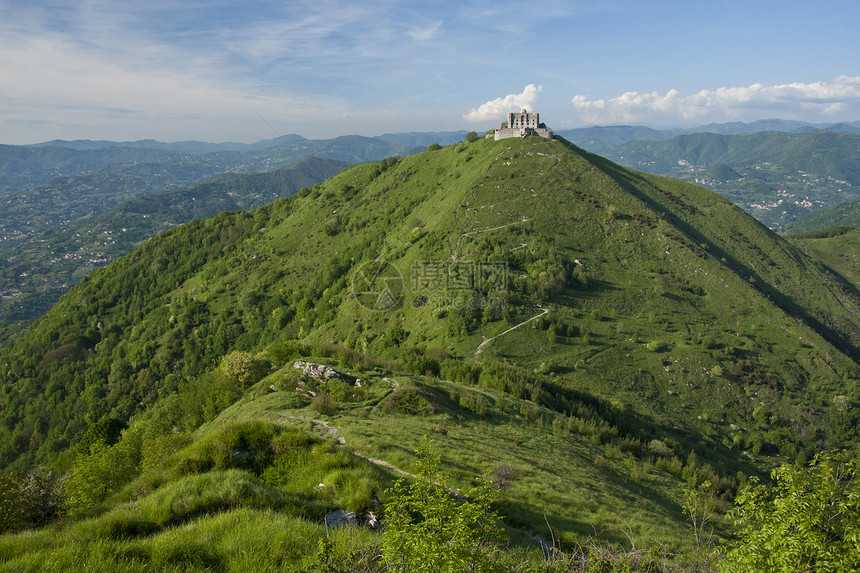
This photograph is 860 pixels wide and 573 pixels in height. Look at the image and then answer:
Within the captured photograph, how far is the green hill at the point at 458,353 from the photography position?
1448 centimetres

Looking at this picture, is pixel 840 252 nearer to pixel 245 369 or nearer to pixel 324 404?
pixel 324 404

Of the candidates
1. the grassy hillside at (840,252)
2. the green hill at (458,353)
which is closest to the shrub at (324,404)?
the green hill at (458,353)

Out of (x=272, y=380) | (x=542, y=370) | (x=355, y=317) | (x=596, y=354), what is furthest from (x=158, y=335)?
(x=596, y=354)

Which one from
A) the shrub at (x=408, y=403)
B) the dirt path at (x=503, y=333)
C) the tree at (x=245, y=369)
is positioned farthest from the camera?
the dirt path at (x=503, y=333)

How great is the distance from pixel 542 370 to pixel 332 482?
44.4 meters

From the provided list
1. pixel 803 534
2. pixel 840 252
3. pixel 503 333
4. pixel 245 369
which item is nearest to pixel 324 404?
pixel 245 369

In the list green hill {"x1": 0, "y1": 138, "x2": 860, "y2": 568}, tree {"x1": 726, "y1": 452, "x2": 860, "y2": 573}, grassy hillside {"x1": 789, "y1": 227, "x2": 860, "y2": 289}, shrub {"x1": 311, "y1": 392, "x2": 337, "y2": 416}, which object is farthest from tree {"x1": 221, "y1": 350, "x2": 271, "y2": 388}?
grassy hillside {"x1": 789, "y1": 227, "x2": 860, "y2": 289}

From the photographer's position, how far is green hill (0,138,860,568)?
14.5 metres

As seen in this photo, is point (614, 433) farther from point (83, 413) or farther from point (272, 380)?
point (83, 413)

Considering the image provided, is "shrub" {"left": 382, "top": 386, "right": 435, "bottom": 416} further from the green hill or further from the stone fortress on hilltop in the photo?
the stone fortress on hilltop

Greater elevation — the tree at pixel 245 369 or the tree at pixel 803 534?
the tree at pixel 803 534

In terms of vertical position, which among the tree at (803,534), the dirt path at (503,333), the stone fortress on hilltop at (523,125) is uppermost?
the stone fortress on hilltop at (523,125)

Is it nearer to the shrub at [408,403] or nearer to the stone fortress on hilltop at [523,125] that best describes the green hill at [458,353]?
the shrub at [408,403]

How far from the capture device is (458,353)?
5534 centimetres
